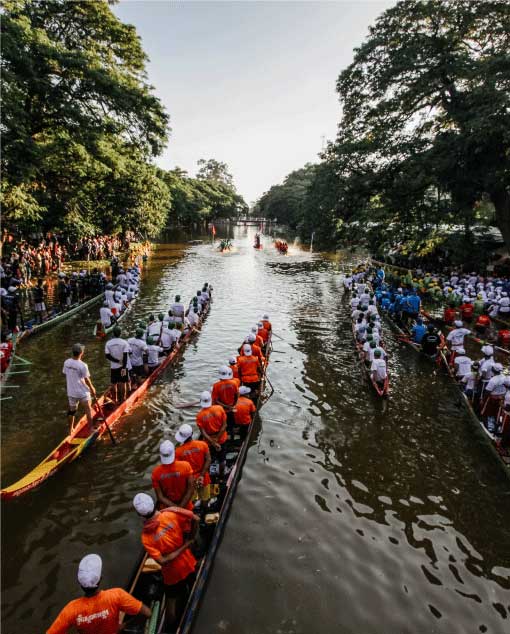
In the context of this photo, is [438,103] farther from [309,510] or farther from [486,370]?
[309,510]

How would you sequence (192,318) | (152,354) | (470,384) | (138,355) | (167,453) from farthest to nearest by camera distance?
(192,318) < (152,354) < (138,355) < (470,384) < (167,453)

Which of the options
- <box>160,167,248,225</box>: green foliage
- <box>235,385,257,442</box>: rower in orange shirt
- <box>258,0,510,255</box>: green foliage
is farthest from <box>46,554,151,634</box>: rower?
<box>160,167,248,225</box>: green foliage

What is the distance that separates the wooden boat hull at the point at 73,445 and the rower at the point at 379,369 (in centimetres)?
733

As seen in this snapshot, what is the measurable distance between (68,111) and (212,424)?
1894cm

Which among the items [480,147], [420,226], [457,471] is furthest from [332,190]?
[457,471]

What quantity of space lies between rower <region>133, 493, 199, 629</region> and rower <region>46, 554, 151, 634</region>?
27.4 inches

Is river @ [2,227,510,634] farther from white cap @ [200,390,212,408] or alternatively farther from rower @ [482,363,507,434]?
white cap @ [200,390,212,408]

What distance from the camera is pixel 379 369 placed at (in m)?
12.5

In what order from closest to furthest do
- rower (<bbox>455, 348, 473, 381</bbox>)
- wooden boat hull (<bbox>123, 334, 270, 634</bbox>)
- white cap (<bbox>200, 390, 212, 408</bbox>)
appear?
wooden boat hull (<bbox>123, 334, 270, 634</bbox>), white cap (<bbox>200, 390, 212, 408</bbox>), rower (<bbox>455, 348, 473, 381</bbox>)

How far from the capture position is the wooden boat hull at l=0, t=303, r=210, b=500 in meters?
7.11

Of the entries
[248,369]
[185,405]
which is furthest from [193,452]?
[185,405]

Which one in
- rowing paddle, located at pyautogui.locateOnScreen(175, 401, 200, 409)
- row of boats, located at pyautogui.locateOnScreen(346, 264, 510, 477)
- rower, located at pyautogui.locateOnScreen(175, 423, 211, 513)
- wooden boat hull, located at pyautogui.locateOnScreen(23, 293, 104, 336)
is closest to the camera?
rower, located at pyautogui.locateOnScreen(175, 423, 211, 513)

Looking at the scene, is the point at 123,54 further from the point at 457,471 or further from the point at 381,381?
the point at 457,471

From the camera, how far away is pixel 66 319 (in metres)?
19.8
